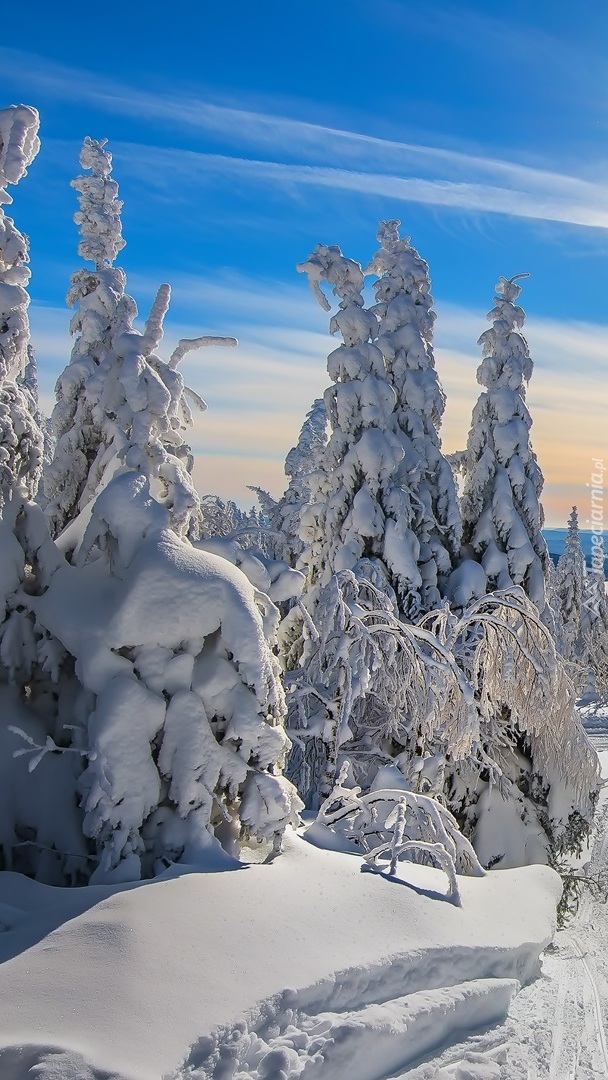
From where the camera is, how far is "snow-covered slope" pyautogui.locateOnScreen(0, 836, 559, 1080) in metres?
4.67

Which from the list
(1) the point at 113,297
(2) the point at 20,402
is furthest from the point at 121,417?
(1) the point at 113,297

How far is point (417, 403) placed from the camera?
1611cm

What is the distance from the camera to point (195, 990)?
5.15 meters

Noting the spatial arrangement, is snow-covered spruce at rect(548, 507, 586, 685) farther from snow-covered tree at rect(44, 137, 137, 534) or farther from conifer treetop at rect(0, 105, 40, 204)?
conifer treetop at rect(0, 105, 40, 204)

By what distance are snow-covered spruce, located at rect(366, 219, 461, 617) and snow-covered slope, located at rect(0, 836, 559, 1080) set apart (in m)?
8.44

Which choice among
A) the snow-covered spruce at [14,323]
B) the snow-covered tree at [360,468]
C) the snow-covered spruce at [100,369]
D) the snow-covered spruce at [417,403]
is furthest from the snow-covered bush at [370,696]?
the snow-covered spruce at [14,323]

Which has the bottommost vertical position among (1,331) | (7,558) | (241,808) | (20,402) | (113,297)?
(241,808)

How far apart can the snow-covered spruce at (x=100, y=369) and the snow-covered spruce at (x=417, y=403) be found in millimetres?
5400

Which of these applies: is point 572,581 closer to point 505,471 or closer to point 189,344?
point 505,471

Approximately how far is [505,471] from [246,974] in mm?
13112

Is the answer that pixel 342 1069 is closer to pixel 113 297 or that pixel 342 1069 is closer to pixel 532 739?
pixel 532 739

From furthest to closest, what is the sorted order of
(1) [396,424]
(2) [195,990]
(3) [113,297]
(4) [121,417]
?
(1) [396,424] < (3) [113,297] < (4) [121,417] < (2) [195,990]

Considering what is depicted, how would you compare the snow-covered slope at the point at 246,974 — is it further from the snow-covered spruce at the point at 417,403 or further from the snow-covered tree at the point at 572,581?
the snow-covered tree at the point at 572,581

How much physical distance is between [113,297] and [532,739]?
1118 centimetres
